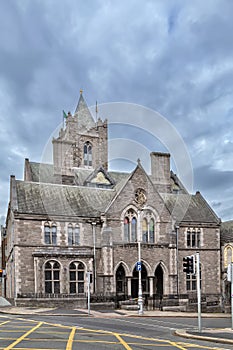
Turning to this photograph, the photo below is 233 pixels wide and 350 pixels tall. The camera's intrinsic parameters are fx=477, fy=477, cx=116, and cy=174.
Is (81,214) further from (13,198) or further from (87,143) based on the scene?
(87,143)

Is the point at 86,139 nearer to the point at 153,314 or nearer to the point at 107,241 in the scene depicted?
the point at 107,241

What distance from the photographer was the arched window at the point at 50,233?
45.3 m

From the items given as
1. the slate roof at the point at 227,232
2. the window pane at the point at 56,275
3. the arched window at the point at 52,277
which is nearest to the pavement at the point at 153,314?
the arched window at the point at 52,277

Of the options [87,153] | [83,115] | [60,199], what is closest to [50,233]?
[60,199]

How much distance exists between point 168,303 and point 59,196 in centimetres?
1589

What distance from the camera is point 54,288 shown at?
44094 millimetres

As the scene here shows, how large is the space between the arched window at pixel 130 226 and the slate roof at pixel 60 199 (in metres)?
2.86

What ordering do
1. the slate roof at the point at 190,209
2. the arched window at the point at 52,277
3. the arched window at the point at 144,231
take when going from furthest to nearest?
the slate roof at the point at 190,209, the arched window at the point at 144,231, the arched window at the point at 52,277

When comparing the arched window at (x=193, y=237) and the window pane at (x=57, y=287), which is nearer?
the window pane at (x=57, y=287)

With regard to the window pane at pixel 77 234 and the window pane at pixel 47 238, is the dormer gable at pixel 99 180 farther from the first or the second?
the window pane at pixel 47 238

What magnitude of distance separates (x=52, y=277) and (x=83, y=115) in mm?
34122

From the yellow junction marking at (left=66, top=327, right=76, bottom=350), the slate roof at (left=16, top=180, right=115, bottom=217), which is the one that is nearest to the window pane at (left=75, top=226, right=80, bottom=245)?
the slate roof at (left=16, top=180, right=115, bottom=217)

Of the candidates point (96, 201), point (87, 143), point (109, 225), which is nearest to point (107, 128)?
point (87, 143)

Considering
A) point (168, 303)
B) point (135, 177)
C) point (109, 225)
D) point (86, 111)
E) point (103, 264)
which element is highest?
point (86, 111)
